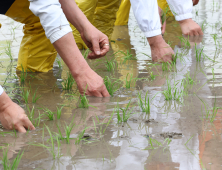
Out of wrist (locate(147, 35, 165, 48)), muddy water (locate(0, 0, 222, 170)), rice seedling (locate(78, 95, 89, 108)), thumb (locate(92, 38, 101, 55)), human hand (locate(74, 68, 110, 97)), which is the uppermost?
thumb (locate(92, 38, 101, 55))

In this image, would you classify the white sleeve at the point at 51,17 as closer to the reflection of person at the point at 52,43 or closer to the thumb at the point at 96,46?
the reflection of person at the point at 52,43

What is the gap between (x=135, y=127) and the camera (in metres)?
1.87

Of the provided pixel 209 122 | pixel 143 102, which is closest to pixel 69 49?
pixel 143 102

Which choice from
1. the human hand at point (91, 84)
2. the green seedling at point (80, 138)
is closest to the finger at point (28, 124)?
the green seedling at point (80, 138)

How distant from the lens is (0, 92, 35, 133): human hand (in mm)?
1835

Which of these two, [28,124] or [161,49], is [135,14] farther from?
[28,124]

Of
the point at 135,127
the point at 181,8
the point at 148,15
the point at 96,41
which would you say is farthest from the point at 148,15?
the point at 135,127

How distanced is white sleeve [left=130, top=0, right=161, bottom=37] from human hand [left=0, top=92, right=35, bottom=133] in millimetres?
1604

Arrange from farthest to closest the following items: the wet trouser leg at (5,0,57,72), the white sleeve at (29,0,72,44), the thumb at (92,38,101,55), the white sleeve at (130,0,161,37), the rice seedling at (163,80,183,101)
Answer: the white sleeve at (130,0,161,37)
the wet trouser leg at (5,0,57,72)
the thumb at (92,38,101,55)
the rice seedling at (163,80,183,101)
the white sleeve at (29,0,72,44)

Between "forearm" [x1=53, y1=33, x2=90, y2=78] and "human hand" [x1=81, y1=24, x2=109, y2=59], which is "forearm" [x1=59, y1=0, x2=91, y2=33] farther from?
"forearm" [x1=53, y1=33, x2=90, y2=78]

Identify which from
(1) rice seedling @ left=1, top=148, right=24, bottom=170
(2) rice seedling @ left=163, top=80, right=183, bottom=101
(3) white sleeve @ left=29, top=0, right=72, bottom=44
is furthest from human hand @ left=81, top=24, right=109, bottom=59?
(1) rice seedling @ left=1, top=148, right=24, bottom=170

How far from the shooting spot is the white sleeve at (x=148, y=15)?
3.03 metres

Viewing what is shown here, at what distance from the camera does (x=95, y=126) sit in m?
1.87

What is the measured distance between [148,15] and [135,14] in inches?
5.2
